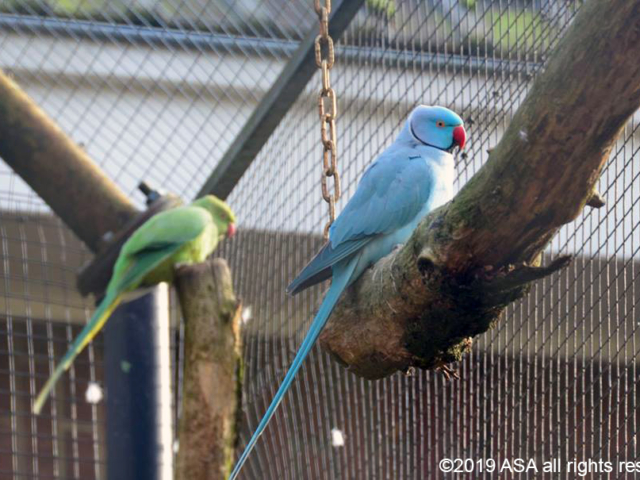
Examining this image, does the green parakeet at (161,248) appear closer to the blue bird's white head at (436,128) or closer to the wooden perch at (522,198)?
the blue bird's white head at (436,128)

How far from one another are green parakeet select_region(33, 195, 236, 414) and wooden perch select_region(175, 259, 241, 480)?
169 mm

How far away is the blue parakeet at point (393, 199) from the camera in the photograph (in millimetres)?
1196

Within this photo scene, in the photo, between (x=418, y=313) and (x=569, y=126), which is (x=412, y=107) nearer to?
(x=418, y=313)

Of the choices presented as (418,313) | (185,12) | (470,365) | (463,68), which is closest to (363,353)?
(418,313)

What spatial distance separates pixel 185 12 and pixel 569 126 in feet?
4.93

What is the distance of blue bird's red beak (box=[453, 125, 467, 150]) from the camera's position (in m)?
1.34

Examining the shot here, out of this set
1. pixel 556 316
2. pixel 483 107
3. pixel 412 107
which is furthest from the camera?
pixel 412 107

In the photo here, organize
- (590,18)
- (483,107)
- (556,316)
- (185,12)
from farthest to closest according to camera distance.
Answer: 1. (185,12)
2. (483,107)
3. (556,316)
4. (590,18)

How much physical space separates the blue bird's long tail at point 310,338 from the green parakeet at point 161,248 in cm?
78

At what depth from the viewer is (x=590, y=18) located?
691 mm

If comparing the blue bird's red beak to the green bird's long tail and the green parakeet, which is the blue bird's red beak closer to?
the green parakeet

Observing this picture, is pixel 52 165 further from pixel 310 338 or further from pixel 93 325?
pixel 310 338

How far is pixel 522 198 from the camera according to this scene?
74 cm

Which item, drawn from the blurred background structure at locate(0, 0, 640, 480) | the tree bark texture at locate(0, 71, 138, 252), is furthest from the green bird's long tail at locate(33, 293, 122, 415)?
the blurred background structure at locate(0, 0, 640, 480)
